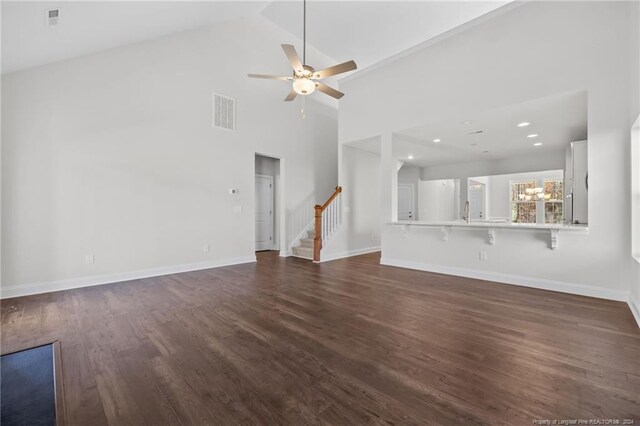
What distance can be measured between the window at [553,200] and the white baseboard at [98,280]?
7.09m

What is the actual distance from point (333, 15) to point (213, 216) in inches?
178

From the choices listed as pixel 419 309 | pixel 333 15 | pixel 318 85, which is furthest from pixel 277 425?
pixel 333 15

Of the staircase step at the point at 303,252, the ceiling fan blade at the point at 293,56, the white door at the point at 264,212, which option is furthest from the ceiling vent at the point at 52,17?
the staircase step at the point at 303,252

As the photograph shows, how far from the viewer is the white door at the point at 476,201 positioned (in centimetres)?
729

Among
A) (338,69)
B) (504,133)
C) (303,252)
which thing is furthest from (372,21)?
(303,252)

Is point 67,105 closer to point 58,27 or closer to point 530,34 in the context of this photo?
point 58,27

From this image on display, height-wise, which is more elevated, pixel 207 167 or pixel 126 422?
pixel 207 167

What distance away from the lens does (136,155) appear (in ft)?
15.0

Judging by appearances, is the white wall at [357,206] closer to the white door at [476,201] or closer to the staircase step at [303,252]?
the staircase step at [303,252]

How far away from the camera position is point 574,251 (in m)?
3.60

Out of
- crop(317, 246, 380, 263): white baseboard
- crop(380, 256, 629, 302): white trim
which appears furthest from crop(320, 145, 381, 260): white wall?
crop(380, 256, 629, 302): white trim

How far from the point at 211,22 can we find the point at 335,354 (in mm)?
5969

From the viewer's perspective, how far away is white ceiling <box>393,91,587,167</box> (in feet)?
12.8

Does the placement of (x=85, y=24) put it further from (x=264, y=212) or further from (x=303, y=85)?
(x=264, y=212)
